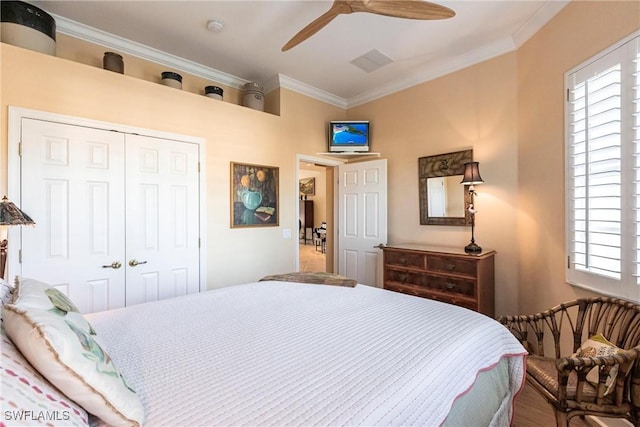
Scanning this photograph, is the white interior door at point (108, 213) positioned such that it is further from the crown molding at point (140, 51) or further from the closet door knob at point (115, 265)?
the crown molding at point (140, 51)

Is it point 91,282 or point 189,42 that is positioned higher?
point 189,42

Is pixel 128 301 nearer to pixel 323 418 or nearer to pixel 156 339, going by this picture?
pixel 156 339

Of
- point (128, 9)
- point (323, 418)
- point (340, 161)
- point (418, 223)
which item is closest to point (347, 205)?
point (340, 161)

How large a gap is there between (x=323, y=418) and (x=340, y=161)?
3.83 metres

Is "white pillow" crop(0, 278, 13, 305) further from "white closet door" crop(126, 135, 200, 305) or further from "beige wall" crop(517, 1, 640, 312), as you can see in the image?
"beige wall" crop(517, 1, 640, 312)

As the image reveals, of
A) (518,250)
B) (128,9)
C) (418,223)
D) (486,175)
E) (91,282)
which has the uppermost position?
(128,9)

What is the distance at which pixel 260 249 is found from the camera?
3.49 m

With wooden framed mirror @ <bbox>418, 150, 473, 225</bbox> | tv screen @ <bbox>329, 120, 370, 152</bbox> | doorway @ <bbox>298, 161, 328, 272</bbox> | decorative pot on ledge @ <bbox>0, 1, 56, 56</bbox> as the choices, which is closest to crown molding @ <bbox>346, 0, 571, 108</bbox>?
tv screen @ <bbox>329, 120, 370, 152</bbox>

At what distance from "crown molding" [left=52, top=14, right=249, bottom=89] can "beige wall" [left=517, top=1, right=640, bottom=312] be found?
319cm

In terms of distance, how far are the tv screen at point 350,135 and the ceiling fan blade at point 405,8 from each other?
7.14 ft

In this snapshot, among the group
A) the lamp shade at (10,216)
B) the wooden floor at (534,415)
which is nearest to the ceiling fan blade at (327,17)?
the lamp shade at (10,216)

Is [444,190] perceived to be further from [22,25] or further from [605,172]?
[22,25]

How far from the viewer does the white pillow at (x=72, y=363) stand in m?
0.69

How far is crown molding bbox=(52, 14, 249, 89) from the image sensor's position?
8.36 feet
